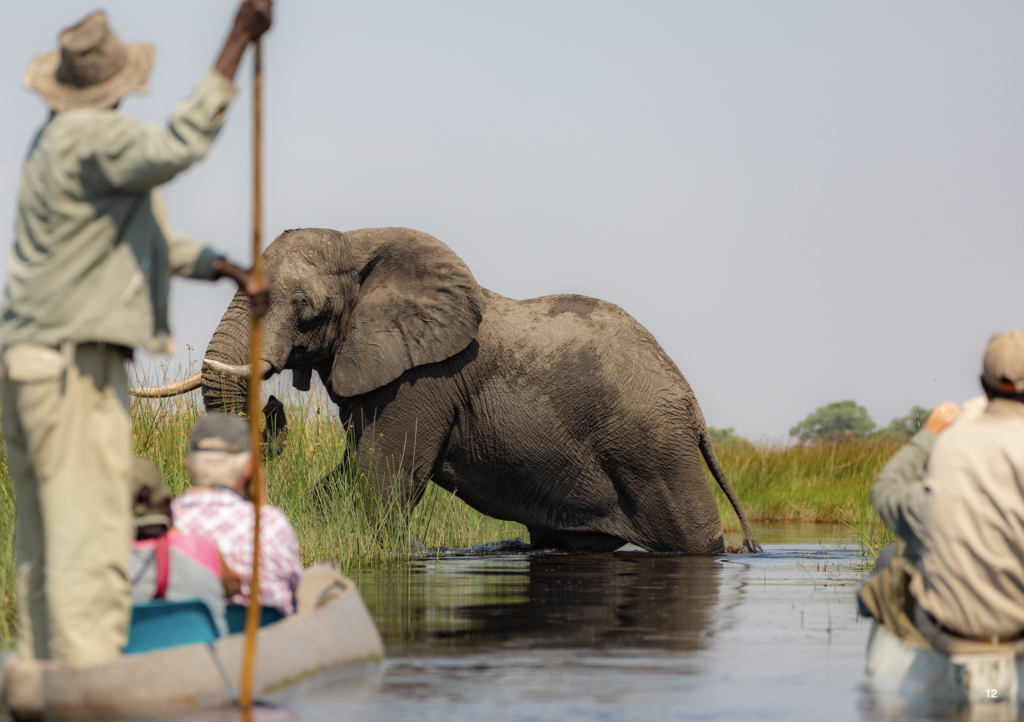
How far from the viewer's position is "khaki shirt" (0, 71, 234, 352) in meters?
5.50

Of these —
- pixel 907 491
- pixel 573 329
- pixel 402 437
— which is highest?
pixel 573 329

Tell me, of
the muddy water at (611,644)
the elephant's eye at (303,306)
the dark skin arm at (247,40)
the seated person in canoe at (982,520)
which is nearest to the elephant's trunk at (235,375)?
the elephant's eye at (303,306)

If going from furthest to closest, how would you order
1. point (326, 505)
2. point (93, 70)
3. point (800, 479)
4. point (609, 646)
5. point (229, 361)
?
1. point (800, 479)
2. point (229, 361)
3. point (326, 505)
4. point (609, 646)
5. point (93, 70)

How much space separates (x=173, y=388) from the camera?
1305cm

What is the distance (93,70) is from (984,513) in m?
3.51

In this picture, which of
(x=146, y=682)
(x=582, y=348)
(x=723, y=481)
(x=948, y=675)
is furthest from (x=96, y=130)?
(x=723, y=481)

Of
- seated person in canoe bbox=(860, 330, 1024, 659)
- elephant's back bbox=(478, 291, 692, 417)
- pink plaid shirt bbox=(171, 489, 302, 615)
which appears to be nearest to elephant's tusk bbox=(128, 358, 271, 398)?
elephant's back bbox=(478, 291, 692, 417)

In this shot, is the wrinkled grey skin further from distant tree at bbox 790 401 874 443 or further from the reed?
distant tree at bbox 790 401 874 443

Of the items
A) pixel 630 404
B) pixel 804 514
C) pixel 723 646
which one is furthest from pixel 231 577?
pixel 804 514

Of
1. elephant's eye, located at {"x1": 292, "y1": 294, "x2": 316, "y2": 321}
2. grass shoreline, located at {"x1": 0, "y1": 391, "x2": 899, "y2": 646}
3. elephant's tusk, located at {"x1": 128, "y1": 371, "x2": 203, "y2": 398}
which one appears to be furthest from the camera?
elephant's eye, located at {"x1": 292, "y1": 294, "x2": 316, "y2": 321}

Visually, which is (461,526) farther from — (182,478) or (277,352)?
(182,478)

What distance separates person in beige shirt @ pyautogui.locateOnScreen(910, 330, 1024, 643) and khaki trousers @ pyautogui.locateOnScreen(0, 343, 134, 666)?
2.85 meters

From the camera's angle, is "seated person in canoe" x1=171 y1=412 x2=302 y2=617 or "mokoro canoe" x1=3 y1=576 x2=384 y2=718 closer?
"mokoro canoe" x1=3 y1=576 x2=384 y2=718

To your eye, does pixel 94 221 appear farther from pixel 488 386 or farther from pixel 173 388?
pixel 488 386
